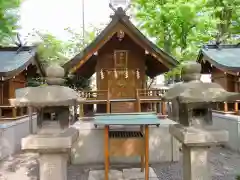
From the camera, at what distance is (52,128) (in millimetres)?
5727

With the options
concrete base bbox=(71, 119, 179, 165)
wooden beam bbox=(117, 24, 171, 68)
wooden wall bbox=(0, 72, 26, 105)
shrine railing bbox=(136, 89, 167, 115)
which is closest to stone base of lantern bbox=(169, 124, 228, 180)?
concrete base bbox=(71, 119, 179, 165)

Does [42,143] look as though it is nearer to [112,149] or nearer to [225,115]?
[112,149]

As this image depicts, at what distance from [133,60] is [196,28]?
8.05 metres

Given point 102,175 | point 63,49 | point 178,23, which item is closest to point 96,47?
point 102,175

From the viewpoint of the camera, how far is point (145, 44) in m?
10.5

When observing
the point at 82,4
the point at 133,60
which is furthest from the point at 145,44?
the point at 82,4

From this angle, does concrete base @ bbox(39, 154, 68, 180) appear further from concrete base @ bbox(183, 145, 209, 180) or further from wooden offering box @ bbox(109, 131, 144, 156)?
concrete base @ bbox(183, 145, 209, 180)

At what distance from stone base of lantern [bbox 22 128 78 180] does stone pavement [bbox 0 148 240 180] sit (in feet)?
9.83

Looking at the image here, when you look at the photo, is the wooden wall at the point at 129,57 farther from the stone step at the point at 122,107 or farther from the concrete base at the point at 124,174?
the concrete base at the point at 124,174

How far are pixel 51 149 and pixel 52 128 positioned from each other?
0.57 meters

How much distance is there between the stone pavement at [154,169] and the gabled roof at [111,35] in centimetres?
433

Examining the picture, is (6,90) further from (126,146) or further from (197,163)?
(197,163)

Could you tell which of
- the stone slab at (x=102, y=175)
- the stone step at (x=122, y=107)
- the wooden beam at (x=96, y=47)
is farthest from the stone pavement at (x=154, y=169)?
the wooden beam at (x=96, y=47)

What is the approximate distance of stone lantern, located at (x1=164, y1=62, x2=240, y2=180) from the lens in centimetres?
536
